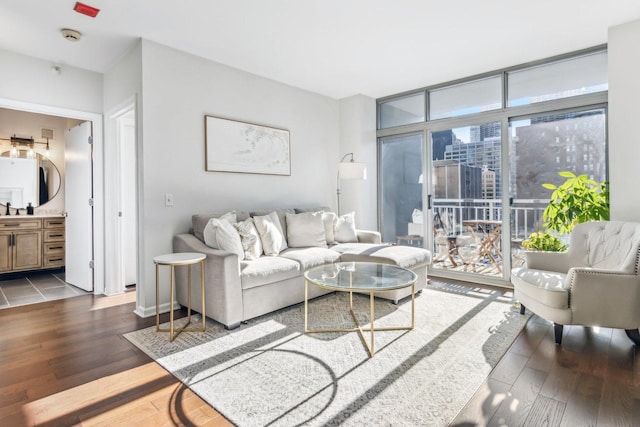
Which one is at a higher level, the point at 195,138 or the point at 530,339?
the point at 195,138

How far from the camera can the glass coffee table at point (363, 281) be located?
8.15ft

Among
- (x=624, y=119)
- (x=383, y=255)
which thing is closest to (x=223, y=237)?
(x=383, y=255)

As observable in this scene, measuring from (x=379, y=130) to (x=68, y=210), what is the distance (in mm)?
4328

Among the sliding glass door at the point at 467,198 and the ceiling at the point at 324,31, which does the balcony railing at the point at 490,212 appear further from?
the ceiling at the point at 324,31

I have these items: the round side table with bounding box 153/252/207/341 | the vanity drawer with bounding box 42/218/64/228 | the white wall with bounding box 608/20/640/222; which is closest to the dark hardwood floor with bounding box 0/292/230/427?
the round side table with bounding box 153/252/207/341

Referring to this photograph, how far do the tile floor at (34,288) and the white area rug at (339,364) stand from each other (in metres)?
1.85

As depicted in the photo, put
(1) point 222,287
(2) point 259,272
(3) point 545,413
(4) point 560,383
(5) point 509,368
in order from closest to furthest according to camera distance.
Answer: (3) point 545,413
(4) point 560,383
(5) point 509,368
(1) point 222,287
(2) point 259,272

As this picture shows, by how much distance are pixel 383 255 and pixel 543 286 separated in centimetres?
139

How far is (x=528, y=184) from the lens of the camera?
404cm

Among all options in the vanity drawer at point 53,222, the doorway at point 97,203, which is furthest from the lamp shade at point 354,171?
the vanity drawer at point 53,222

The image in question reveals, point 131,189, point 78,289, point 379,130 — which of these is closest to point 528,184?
point 379,130

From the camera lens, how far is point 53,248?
5129 millimetres

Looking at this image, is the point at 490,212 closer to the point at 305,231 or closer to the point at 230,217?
the point at 305,231

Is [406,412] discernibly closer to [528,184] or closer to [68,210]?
[528,184]
